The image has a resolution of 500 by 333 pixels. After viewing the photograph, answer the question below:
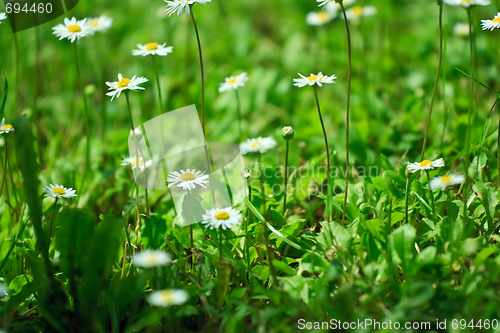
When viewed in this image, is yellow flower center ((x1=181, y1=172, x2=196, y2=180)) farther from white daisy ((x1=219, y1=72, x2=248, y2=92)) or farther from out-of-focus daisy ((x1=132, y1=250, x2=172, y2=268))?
white daisy ((x1=219, y1=72, x2=248, y2=92))

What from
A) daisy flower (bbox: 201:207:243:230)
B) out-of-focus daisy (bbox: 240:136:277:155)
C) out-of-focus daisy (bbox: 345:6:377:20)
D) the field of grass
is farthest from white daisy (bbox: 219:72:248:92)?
out-of-focus daisy (bbox: 345:6:377:20)

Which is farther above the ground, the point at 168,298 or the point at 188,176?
the point at 188,176

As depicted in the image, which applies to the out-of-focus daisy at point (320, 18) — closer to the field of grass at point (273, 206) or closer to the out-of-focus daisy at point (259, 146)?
the field of grass at point (273, 206)

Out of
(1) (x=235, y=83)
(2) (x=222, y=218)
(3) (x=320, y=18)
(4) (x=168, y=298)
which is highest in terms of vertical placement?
(3) (x=320, y=18)

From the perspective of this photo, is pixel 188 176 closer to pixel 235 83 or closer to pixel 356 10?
pixel 235 83

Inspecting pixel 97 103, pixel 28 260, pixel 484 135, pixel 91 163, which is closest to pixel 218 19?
pixel 97 103

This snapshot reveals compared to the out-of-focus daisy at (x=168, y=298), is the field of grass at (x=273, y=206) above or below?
above

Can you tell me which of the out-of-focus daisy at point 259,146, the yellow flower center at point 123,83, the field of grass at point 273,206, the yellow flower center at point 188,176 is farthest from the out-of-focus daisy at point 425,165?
the yellow flower center at point 123,83

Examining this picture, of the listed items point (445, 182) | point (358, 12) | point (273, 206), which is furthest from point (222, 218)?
point (358, 12)
